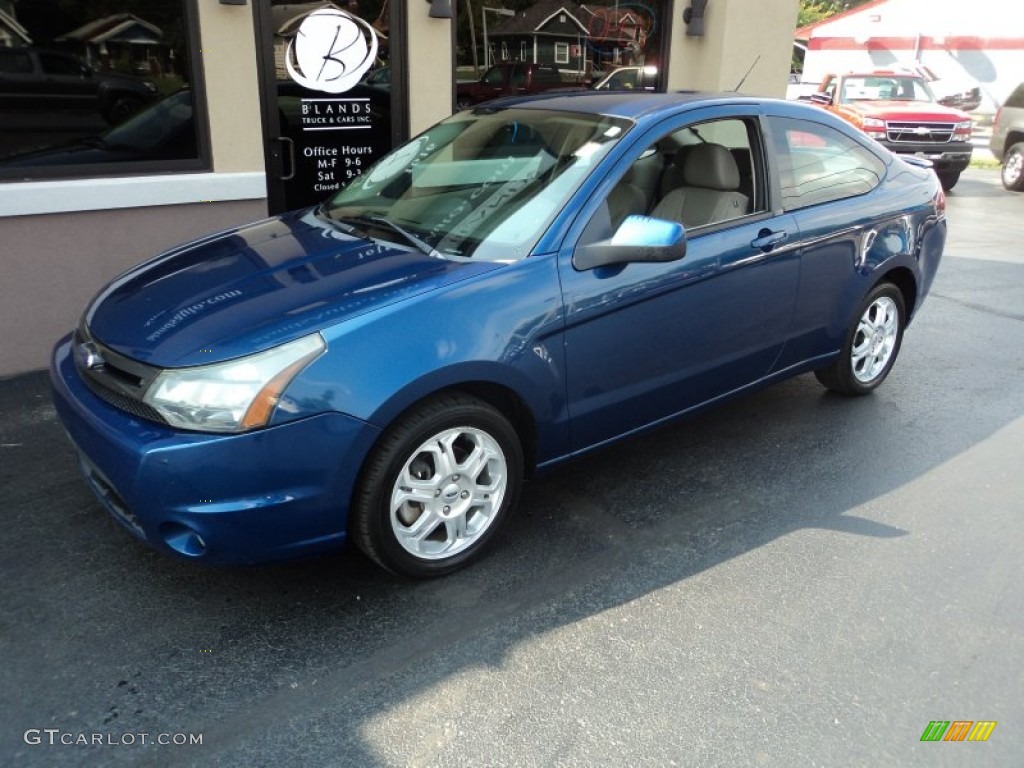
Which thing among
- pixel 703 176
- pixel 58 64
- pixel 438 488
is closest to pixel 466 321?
pixel 438 488

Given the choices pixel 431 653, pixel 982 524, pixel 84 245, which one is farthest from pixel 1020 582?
pixel 84 245

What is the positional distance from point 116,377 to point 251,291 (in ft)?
1.70

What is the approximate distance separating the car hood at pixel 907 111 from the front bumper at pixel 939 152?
377mm

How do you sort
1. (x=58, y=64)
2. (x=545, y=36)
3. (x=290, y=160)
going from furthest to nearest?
1. (x=545, y=36)
2. (x=290, y=160)
3. (x=58, y=64)

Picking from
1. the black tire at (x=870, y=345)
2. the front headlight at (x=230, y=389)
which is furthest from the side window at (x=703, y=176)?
the front headlight at (x=230, y=389)

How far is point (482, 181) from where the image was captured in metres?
3.59

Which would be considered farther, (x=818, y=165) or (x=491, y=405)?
(x=818, y=165)

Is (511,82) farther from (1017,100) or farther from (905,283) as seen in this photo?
(1017,100)

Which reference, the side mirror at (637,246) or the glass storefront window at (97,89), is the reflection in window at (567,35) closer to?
the glass storefront window at (97,89)

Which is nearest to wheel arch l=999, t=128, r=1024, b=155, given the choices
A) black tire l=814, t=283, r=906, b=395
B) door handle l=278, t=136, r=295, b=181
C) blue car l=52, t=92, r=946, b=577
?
black tire l=814, t=283, r=906, b=395

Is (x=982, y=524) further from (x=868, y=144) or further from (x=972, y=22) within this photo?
(x=972, y=22)

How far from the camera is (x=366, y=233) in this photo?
11.4ft

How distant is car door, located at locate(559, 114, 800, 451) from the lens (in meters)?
3.22

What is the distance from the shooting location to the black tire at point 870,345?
4598mm
